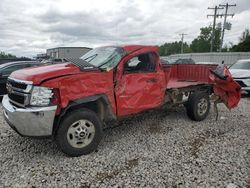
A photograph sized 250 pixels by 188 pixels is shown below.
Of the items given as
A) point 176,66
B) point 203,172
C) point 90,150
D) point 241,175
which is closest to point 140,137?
point 90,150

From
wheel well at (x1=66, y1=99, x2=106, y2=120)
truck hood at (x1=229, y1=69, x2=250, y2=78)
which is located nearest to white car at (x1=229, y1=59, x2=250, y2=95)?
truck hood at (x1=229, y1=69, x2=250, y2=78)

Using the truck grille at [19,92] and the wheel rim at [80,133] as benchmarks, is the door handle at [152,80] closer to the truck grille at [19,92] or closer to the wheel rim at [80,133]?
the wheel rim at [80,133]

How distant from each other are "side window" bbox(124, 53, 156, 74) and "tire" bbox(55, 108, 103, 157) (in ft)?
4.83

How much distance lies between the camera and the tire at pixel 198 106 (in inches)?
237

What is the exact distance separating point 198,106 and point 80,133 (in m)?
3.43

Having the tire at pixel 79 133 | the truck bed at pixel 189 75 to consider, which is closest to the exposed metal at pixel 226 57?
the truck bed at pixel 189 75

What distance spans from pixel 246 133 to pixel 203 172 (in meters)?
2.37

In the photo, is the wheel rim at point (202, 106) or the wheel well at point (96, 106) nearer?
the wheel well at point (96, 106)

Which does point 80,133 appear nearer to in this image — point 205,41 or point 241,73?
point 241,73

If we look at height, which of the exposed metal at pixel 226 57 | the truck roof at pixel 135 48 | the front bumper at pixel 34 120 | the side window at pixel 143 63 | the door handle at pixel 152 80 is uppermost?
the exposed metal at pixel 226 57

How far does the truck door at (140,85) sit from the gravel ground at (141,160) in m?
0.72

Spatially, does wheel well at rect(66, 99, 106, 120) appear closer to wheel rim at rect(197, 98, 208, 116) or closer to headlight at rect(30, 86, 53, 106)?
headlight at rect(30, 86, 53, 106)

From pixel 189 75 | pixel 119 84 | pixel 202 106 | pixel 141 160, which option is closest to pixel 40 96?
pixel 119 84

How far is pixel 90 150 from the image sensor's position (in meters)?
4.11
